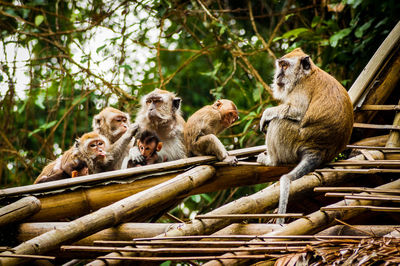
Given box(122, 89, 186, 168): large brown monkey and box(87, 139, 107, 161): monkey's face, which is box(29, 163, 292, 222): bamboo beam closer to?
box(122, 89, 186, 168): large brown monkey

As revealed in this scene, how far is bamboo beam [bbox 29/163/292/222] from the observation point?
449 centimetres

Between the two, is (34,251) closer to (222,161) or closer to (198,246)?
(198,246)

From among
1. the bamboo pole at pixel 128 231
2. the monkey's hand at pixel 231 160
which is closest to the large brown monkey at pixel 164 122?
the monkey's hand at pixel 231 160

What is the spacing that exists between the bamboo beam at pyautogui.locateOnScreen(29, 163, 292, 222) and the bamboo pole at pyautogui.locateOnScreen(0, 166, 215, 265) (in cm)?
20

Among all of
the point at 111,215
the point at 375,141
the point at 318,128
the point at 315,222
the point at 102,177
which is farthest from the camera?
the point at 375,141

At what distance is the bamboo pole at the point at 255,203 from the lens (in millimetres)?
3939

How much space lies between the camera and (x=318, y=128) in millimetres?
5285

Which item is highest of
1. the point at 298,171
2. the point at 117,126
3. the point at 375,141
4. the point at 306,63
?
the point at 306,63

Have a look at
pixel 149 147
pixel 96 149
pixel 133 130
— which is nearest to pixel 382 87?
pixel 149 147

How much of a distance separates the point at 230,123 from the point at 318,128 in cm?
145

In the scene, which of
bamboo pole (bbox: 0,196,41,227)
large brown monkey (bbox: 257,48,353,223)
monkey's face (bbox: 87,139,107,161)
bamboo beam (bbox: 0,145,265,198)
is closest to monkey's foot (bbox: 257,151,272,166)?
large brown monkey (bbox: 257,48,353,223)

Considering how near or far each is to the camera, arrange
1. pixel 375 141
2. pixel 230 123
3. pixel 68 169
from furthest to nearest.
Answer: pixel 230 123 → pixel 375 141 → pixel 68 169

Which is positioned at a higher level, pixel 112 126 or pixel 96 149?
pixel 112 126

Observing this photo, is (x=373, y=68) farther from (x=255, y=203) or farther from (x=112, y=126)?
(x=112, y=126)
